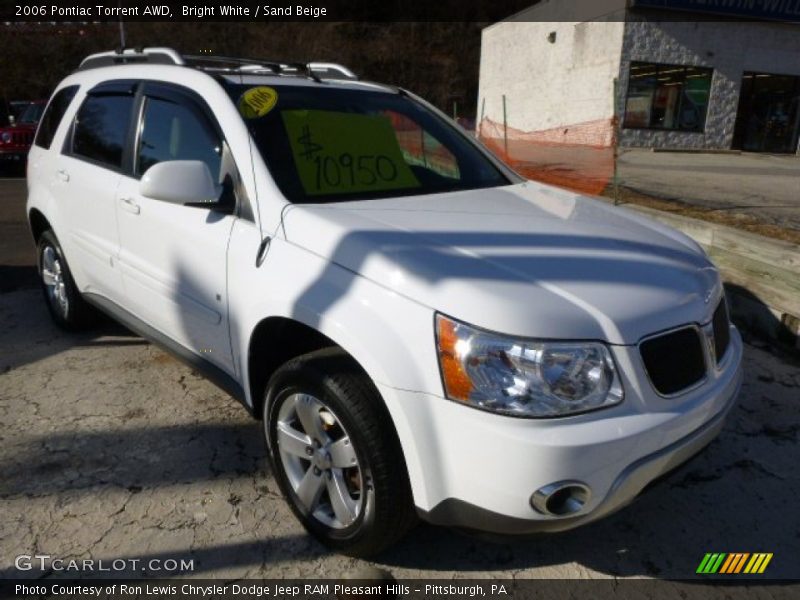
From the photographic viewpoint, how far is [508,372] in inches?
68.4

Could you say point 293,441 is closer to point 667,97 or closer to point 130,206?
point 130,206

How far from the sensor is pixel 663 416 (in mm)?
1856

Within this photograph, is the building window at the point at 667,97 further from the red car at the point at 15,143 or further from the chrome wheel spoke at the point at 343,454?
the chrome wheel spoke at the point at 343,454

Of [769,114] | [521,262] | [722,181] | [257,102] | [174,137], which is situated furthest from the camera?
[769,114]

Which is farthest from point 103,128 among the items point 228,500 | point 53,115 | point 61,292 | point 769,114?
point 769,114

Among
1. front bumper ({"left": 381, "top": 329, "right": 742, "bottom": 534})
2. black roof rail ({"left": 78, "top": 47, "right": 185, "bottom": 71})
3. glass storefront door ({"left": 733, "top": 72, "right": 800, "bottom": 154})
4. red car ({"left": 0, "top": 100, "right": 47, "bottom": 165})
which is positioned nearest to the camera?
front bumper ({"left": 381, "top": 329, "right": 742, "bottom": 534})

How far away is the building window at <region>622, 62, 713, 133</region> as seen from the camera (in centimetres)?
1856

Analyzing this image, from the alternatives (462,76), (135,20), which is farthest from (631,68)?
(135,20)

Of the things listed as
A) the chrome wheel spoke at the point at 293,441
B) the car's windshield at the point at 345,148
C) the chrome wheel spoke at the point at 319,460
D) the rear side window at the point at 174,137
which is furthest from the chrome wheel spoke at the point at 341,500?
the rear side window at the point at 174,137

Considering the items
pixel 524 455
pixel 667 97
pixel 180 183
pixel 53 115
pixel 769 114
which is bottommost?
pixel 524 455

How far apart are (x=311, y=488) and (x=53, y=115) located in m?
3.38

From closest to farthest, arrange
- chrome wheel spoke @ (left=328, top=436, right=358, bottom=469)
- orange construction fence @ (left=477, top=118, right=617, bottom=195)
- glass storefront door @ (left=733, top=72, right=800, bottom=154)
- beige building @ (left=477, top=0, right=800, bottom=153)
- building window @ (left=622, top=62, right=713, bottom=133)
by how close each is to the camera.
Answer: chrome wheel spoke @ (left=328, top=436, right=358, bottom=469) < orange construction fence @ (left=477, top=118, right=617, bottom=195) < beige building @ (left=477, top=0, right=800, bottom=153) < building window @ (left=622, top=62, right=713, bottom=133) < glass storefront door @ (left=733, top=72, right=800, bottom=154)

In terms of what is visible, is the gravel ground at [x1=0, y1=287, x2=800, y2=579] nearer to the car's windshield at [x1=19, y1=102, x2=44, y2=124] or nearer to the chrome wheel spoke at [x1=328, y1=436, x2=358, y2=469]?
the chrome wheel spoke at [x1=328, y1=436, x2=358, y2=469]
